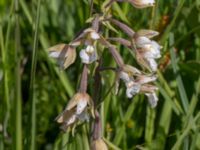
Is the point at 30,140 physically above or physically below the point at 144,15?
below

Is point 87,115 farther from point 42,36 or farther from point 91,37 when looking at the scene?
point 42,36

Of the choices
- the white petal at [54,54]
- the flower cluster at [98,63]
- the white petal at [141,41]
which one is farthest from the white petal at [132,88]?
the white petal at [54,54]

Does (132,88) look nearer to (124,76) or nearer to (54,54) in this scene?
(124,76)

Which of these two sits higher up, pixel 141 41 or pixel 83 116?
pixel 141 41

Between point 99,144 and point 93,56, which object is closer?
point 93,56

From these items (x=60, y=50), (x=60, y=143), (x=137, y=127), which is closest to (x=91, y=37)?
(x=60, y=50)

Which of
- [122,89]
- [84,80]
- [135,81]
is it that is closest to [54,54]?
[84,80]
